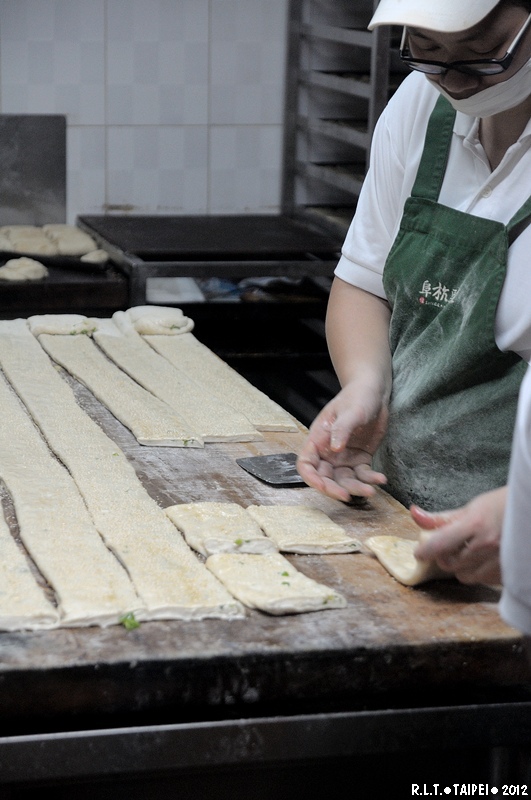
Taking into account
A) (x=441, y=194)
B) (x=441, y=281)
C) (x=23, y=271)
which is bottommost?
(x=23, y=271)

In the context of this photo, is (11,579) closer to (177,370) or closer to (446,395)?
(446,395)

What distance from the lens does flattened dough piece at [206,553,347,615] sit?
129 cm

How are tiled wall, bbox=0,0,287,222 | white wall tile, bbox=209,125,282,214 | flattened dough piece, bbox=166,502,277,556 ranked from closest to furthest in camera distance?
flattened dough piece, bbox=166,502,277,556
tiled wall, bbox=0,0,287,222
white wall tile, bbox=209,125,282,214

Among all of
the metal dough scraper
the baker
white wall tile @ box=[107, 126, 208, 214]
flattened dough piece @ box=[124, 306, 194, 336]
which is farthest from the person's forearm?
white wall tile @ box=[107, 126, 208, 214]

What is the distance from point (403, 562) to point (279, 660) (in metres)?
0.30

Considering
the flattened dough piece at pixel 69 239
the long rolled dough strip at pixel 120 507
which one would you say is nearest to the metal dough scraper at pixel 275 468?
the long rolled dough strip at pixel 120 507

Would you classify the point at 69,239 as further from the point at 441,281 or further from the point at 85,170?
the point at 441,281

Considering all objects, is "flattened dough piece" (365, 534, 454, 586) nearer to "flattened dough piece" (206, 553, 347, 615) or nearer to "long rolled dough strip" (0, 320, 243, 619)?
"flattened dough piece" (206, 553, 347, 615)

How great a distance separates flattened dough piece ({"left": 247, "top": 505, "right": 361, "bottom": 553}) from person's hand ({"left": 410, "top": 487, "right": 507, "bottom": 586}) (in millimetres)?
277

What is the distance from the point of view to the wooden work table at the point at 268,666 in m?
1.15

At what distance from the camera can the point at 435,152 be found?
5.78ft

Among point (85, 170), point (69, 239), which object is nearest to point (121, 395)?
point (69, 239)

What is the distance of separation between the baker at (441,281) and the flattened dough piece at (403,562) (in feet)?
0.43

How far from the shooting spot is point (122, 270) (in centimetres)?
333
